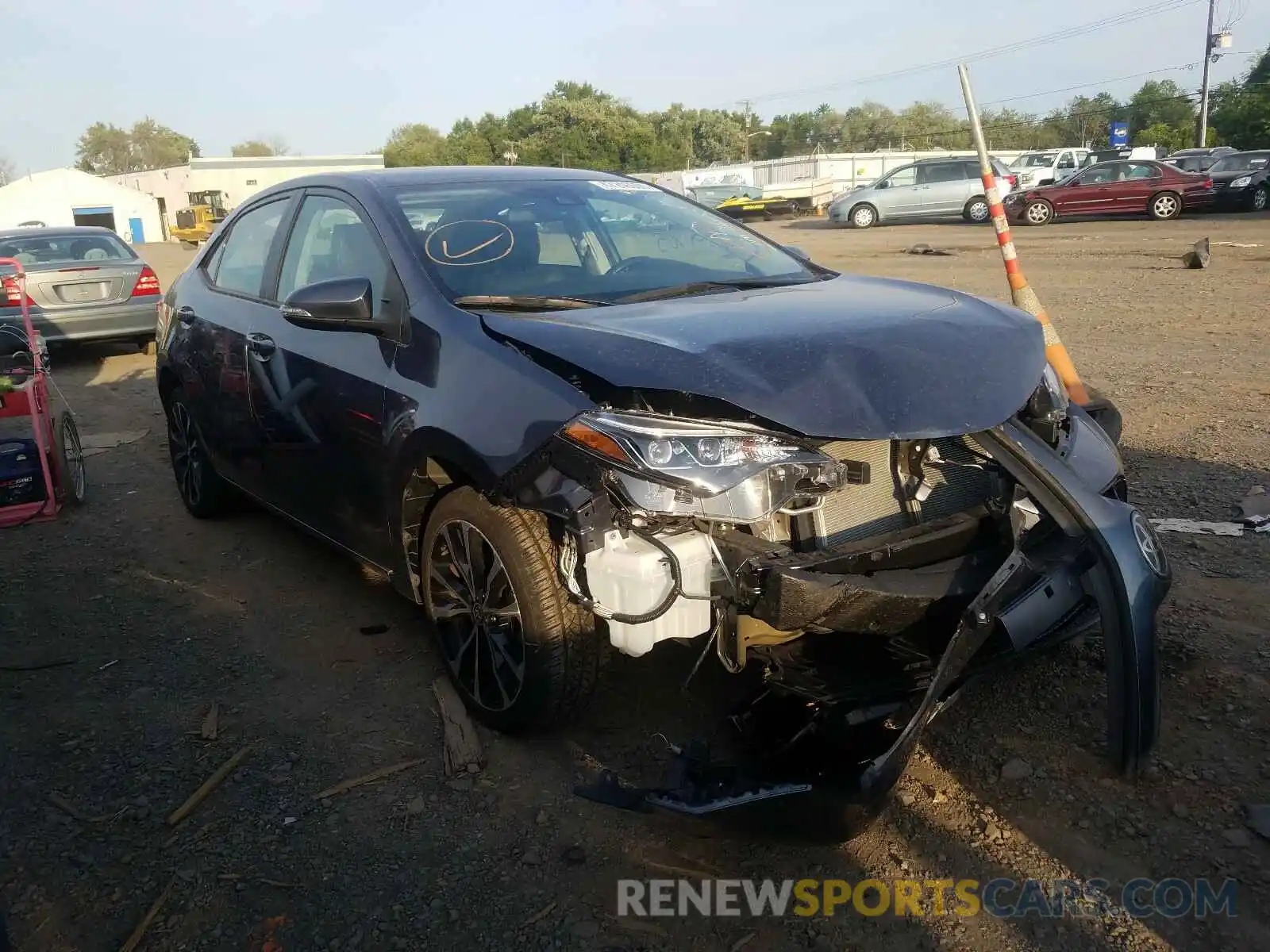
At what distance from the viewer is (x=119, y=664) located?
4.00m

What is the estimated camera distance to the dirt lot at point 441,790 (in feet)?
8.22

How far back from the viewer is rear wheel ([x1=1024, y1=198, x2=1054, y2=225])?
24.3m

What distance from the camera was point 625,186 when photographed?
4.48 meters

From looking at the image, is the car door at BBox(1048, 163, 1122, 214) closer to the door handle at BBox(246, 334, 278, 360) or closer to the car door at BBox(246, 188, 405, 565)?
the car door at BBox(246, 188, 405, 565)

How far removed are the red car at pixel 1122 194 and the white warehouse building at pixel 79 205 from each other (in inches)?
1974

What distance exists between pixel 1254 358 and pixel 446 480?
23.0ft

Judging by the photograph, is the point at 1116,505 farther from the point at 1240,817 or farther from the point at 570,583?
the point at 570,583

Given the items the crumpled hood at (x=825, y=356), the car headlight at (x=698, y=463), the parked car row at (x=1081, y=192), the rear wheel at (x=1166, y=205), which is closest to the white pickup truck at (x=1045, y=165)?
the parked car row at (x=1081, y=192)

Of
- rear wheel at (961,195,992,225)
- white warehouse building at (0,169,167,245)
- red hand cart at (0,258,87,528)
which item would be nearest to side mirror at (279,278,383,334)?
red hand cart at (0,258,87,528)

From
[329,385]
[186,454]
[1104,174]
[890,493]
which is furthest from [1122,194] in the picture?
[329,385]

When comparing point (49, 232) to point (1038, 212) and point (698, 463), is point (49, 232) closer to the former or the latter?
point (698, 463)

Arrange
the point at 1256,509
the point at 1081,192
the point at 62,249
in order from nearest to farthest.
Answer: the point at 1256,509 → the point at 62,249 → the point at 1081,192

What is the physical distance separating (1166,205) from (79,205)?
58.7 metres

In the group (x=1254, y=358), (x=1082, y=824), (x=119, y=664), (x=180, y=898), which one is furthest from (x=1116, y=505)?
(x=1254, y=358)
